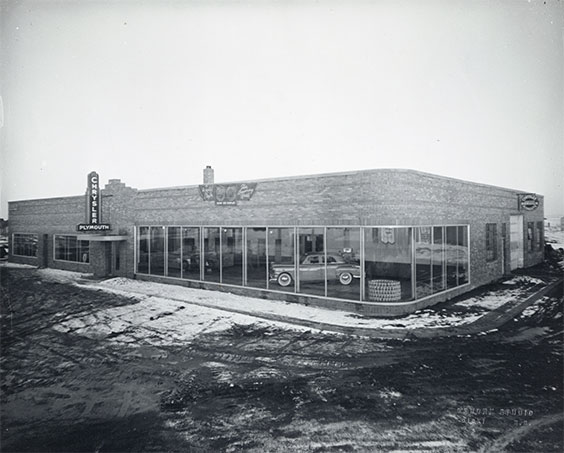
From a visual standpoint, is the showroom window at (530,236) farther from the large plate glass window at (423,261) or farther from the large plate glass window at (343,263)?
the large plate glass window at (343,263)

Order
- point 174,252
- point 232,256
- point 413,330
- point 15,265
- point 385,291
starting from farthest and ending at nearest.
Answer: point 15,265
point 174,252
point 232,256
point 385,291
point 413,330

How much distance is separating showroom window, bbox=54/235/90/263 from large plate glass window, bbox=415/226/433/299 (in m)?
21.7

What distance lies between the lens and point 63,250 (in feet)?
83.7

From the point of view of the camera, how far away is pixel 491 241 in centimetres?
1880

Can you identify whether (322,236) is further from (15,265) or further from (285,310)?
(15,265)

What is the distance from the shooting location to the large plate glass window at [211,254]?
55.8ft

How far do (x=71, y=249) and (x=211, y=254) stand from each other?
46.4 ft

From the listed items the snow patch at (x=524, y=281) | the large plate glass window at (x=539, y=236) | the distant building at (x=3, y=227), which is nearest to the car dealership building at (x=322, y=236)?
the snow patch at (x=524, y=281)

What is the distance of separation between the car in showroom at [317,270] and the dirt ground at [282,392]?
3.78 m

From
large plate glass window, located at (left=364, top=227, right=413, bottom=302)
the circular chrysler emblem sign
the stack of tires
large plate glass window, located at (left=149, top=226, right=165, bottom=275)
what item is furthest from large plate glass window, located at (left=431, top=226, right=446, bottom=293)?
large plate glass window, located at (left=149, top=226, right=165, bottom=275)

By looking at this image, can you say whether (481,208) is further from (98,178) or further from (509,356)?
(98,178)

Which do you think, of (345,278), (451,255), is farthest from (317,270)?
(451,255)

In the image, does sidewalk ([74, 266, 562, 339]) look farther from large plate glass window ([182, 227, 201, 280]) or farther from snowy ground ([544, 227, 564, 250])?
snowy ground ([544, 227, 564, 250])

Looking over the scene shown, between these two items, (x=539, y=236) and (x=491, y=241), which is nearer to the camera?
(x=491, y=241)
